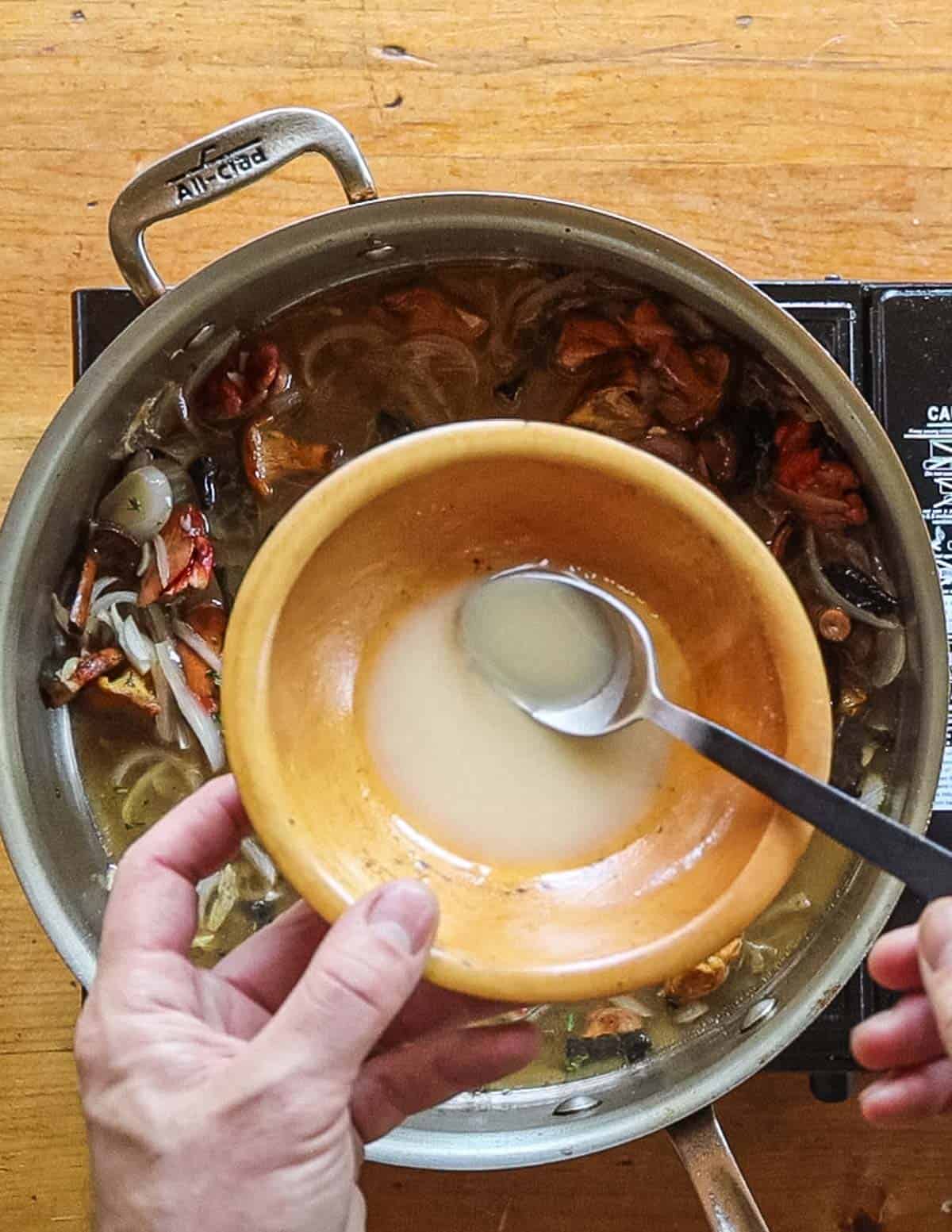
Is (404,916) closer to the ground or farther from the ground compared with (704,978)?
farther from the ground

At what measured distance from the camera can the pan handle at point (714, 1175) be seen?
27.2 inches

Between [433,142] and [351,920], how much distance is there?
573 mm

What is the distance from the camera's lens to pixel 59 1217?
2.93 ft

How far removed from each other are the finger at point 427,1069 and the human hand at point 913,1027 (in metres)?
0.20

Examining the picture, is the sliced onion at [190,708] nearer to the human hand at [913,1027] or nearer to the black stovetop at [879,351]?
the black stovetop at [879,351]

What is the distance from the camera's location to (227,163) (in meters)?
0.67

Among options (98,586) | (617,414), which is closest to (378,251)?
(617,414)

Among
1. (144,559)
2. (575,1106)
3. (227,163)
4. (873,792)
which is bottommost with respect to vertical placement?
(575,1106)

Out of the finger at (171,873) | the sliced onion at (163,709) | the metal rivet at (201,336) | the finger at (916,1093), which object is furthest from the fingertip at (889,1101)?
the metal rivet at (201,336)

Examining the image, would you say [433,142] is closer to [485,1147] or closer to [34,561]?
[34,561]

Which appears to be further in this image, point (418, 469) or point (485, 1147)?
point (485, 1147)

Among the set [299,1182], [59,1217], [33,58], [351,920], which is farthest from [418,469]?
[59,1217]

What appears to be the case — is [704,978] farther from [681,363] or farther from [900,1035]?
[681,363]

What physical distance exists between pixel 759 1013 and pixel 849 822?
0.92 feet
